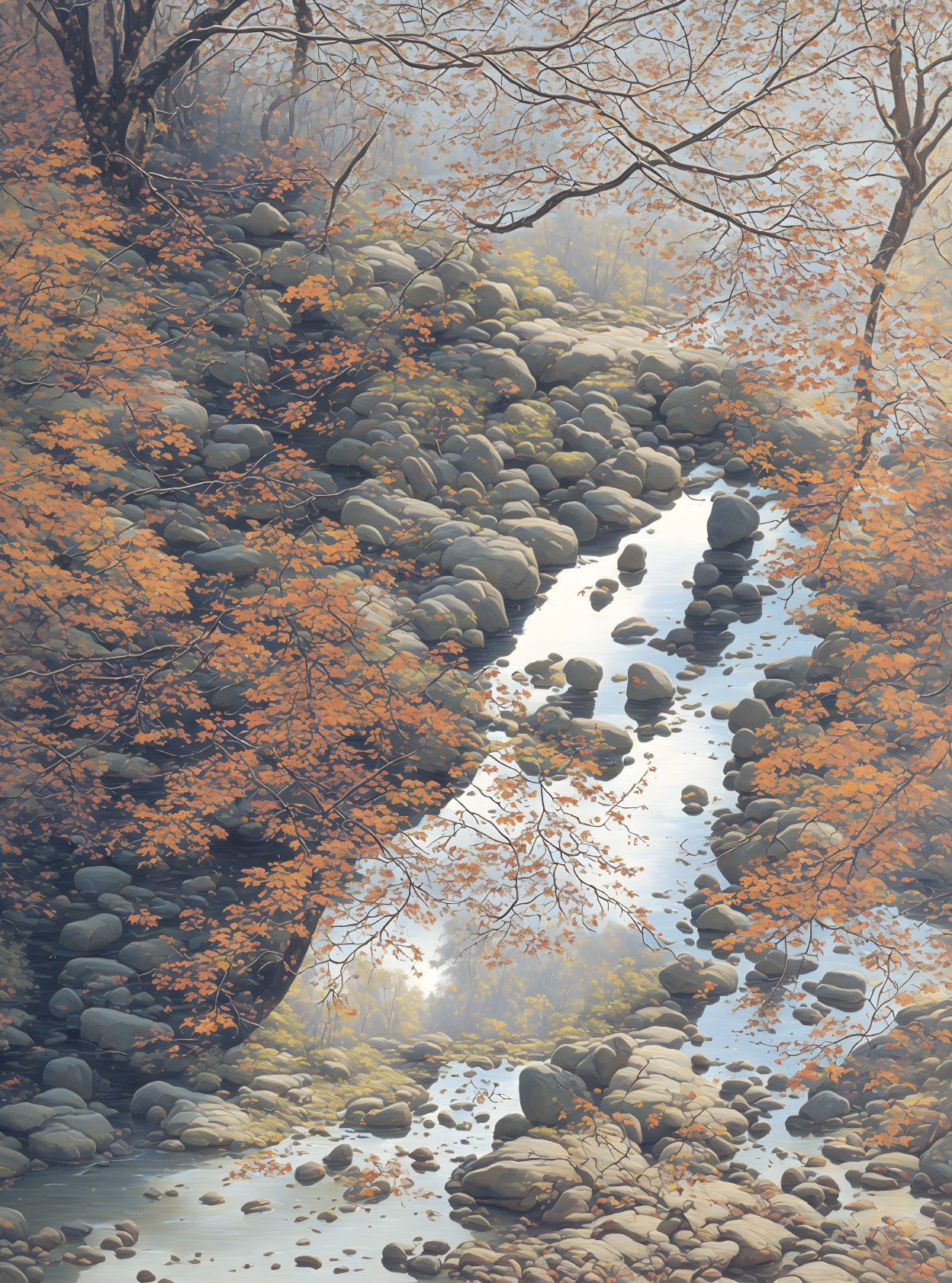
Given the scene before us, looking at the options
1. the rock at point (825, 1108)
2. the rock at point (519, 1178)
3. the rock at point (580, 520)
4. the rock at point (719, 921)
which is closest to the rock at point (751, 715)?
the rock at point (719, 921)

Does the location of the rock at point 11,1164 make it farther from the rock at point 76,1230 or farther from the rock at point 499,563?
the rock at point 499,563

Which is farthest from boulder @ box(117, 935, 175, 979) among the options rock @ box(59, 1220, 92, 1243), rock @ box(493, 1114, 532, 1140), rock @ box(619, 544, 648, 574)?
rock @ box(619, 544, 648, 574)

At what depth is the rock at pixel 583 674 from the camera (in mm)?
8133

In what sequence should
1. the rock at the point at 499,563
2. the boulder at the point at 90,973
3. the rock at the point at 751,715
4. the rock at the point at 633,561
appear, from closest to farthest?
the boulder at the point at 90,973 → the rock at the point at 751,715 → the rock at the point at 499,563 → the rock at the point at 633,561

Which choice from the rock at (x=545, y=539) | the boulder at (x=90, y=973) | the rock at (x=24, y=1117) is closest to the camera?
the rock at (x=24, y=1117)

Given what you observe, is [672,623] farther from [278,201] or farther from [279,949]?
[278,201]

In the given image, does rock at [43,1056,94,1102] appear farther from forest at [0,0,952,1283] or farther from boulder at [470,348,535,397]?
boulder at [470,348,535,397]

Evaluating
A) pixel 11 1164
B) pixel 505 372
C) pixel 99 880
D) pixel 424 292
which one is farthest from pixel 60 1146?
pixel 424 292

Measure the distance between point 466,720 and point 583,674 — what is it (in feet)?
3.89

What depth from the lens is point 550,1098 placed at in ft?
17.6

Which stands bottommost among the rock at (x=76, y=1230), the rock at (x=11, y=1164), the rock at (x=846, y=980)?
the rock at (x=76, y=1230)

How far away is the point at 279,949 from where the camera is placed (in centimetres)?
629

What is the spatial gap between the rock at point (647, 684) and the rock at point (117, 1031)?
438 cm

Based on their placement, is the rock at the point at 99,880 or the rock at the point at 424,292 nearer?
the rock at the point at 99,880
